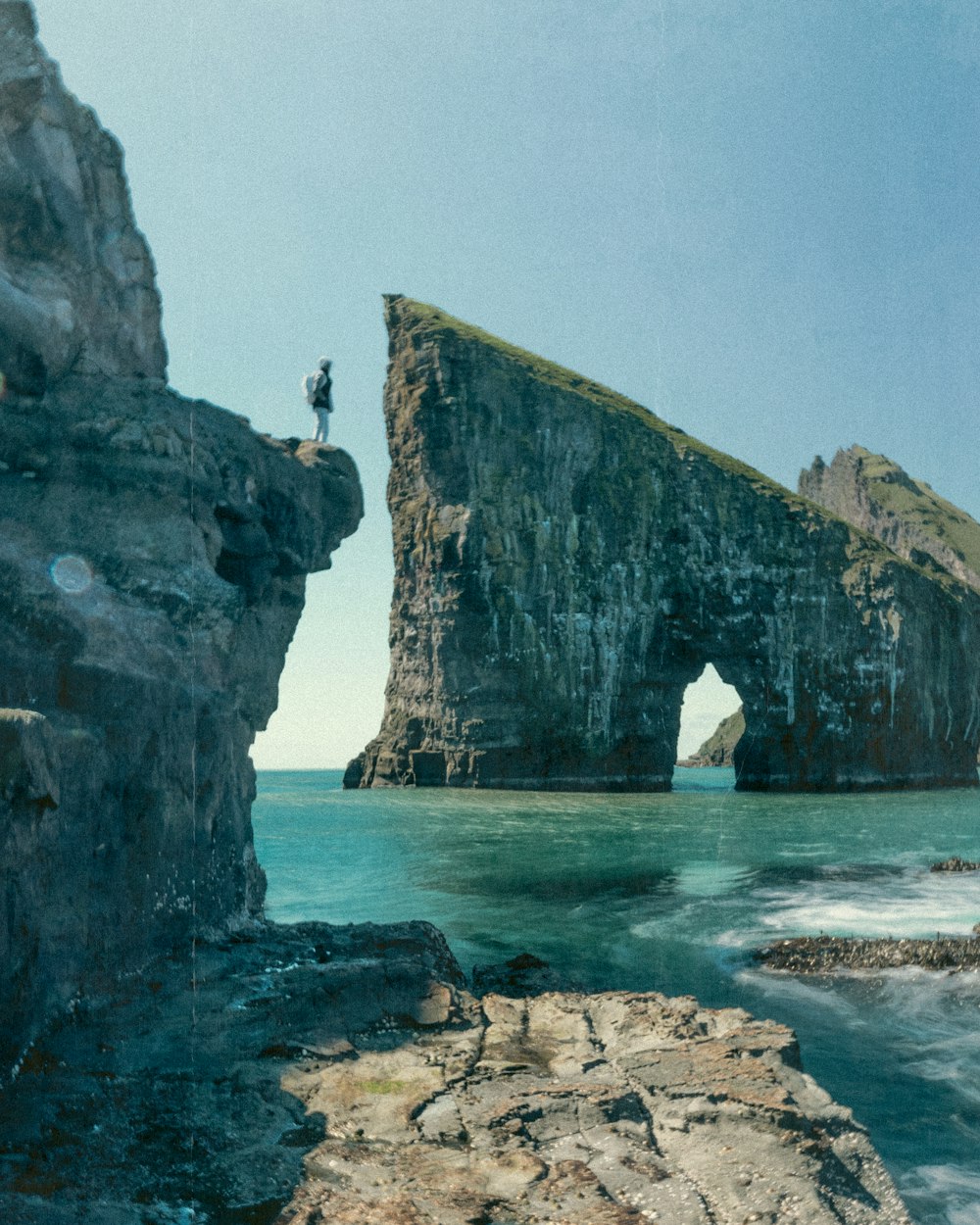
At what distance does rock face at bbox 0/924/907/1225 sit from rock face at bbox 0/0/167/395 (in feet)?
28.1

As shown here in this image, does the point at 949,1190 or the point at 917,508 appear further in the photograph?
the point at 917,508

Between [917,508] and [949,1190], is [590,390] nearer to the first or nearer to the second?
[949,1190]

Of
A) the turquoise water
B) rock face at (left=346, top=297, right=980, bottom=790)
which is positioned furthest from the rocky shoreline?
rock face at (left=346, top=297, right=980, bottom=790)

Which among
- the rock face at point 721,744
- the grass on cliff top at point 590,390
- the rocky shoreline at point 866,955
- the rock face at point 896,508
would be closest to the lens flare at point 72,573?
the rocky shoreline at point 866,955

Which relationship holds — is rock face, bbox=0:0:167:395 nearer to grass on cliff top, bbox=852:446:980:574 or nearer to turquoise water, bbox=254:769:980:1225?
turquoise water, bbox=254:769:980:1225

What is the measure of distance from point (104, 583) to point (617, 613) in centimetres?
5119

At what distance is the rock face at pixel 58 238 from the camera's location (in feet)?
40.3

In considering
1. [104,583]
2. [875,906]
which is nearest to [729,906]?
[875,906]

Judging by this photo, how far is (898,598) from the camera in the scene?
6116cm

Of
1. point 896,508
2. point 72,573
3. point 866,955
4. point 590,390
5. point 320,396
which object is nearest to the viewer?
point 72,573

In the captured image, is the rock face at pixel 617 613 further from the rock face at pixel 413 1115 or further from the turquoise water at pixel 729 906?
the rock face at pixel 413 1115

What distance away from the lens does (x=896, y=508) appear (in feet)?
420

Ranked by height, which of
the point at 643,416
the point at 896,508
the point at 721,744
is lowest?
the point at 721,744

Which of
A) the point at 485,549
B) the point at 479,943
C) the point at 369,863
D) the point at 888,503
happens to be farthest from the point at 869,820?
the point at 888,503
